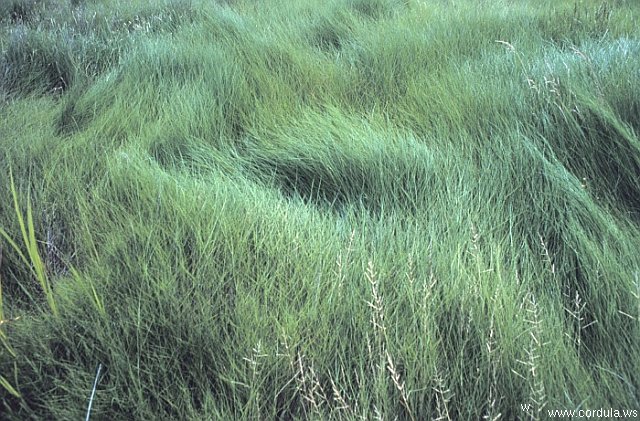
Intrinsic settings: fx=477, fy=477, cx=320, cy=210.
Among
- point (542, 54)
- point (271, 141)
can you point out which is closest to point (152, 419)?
point (271, 141)

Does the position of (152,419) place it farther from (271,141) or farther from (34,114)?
(34,114)

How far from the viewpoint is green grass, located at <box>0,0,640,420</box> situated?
104 cm

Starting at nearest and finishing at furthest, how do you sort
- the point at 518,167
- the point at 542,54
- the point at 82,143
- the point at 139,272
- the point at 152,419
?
1. the point at 152,419
2. the point at 139,272
3. the point at 518,167
4. the point at 82,143
5. the point at 542,54

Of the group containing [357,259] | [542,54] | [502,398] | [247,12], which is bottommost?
[502,398]

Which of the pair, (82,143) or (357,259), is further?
(82,143)

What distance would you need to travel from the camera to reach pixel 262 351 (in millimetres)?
1076

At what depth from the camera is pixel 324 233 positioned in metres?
1.45

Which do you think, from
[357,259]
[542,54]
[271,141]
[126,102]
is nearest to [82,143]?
[126,102]

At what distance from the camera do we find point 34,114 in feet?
7.36

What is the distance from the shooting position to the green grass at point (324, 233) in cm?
104

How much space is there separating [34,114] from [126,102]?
0.42m

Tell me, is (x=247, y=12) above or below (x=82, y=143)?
above

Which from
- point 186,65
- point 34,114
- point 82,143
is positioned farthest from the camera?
point 186,65

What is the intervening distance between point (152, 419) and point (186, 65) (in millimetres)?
2170
